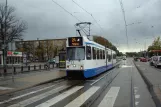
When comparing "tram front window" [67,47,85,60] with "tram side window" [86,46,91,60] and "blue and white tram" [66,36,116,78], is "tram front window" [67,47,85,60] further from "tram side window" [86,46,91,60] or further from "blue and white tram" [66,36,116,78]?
"tram side window" [86,46,91,60]

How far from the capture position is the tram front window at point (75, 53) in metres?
21.8

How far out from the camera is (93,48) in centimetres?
2377

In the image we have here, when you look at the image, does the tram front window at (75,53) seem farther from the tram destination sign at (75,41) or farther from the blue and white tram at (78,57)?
the tram destination sign at (75,41)

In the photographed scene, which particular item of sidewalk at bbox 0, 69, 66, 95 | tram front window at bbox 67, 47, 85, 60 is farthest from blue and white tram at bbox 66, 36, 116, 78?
sidewalk at bbox 0, 69, 66, 95

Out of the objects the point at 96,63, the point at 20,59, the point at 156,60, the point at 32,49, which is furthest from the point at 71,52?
the point at 32,49

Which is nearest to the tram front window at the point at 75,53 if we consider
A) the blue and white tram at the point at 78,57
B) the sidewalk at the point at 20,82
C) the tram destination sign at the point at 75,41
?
the blue and white tram at the point at 78,57

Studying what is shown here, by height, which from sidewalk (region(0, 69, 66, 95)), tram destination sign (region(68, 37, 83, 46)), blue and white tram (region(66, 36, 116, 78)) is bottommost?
sidewalk (region(0, 69, 66, 95))

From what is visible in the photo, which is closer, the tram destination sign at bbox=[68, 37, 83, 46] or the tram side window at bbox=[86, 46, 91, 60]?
the tram destination sign at bbox=[68, 37, 83, 46]

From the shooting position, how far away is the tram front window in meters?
21.8

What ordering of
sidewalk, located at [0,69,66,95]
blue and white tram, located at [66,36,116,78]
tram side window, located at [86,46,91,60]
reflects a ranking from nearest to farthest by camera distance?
sidewalk, located at [0,69,66,95]
blue and white tram, located at [66,36,116,78]
tram side window, located at [86,46,91,60]

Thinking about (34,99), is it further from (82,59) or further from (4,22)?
(4,22)

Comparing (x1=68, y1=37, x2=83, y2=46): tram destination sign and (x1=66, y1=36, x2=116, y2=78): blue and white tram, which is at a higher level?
(x1=68, y1=37, x2=83, y2=46): tram destination sign

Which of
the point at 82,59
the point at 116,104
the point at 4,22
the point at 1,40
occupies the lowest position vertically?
the point at 116,104

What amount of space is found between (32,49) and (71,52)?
99.8 m
